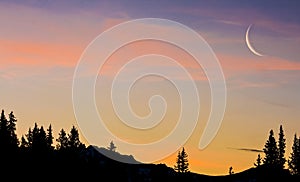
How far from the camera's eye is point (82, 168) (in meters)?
151

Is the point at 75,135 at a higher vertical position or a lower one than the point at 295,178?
higher

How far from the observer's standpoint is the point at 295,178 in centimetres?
Answer: 19175

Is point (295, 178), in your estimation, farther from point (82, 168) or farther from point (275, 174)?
point (82, 168)

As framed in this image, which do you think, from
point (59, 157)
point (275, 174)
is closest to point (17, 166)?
point (59, 157)

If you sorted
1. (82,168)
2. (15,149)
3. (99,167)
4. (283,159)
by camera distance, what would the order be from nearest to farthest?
(15,149)
(82,168)
(99,167)
(283,159)

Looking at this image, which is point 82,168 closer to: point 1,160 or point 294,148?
point 1,160

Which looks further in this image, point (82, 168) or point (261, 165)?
point (261, 165)

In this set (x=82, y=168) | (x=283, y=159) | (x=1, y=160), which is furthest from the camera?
(x=283, y=159)

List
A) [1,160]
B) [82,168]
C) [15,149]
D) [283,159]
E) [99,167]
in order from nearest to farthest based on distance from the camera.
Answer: [1,160] → [15,149] → [82,168] → [99,167] → [283,159]

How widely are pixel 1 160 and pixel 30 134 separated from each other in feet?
187

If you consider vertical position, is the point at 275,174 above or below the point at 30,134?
below

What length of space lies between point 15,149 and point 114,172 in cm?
4576

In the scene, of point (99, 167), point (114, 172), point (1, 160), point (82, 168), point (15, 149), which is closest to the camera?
point (1, 160)

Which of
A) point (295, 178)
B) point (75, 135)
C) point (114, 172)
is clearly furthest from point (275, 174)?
point (75, 135)
